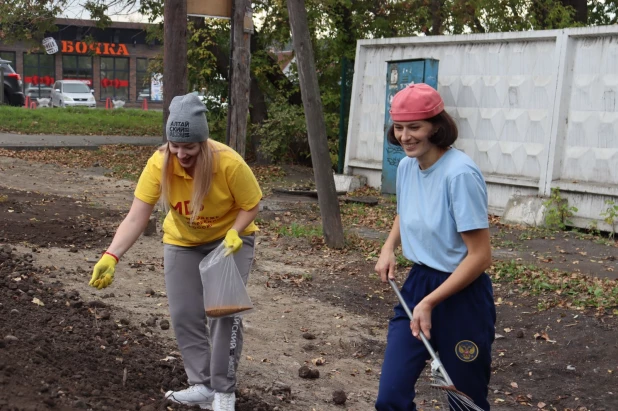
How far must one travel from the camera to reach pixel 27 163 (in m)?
18.1

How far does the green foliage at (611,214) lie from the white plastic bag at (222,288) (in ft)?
23.9

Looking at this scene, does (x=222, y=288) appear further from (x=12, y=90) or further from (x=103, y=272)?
(x=12, y=90)

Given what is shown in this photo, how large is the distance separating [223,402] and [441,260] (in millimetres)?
1516

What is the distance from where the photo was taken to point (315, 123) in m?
9.70

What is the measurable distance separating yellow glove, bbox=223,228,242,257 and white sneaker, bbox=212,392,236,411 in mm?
742

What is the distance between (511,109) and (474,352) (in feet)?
29.9

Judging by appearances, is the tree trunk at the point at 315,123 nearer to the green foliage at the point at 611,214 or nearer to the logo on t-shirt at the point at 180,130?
the green foliage at the point at 611,214

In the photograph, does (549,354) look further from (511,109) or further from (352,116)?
(352,116)

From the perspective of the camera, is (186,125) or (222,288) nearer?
(186,125)

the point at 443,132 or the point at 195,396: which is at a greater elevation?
the point at 443,132

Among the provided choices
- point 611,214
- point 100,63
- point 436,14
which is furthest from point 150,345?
point 100,63

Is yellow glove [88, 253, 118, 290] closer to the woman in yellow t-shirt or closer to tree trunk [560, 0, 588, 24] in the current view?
the woman in yellow t-shirt

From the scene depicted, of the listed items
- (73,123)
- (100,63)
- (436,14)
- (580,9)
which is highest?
(580,9)

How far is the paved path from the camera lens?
21.6m
